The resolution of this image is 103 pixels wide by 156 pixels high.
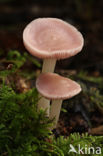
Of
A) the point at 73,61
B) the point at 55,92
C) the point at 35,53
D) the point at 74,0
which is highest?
the point at 35,53

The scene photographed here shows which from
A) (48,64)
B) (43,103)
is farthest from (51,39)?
(43,103)

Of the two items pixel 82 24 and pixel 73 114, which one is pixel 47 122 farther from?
pixel 82 24

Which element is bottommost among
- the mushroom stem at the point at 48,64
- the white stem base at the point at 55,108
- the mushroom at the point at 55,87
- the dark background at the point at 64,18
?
the dark background at the point at 64,18

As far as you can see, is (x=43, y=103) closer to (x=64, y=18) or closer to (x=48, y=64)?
(x=48, y=64)

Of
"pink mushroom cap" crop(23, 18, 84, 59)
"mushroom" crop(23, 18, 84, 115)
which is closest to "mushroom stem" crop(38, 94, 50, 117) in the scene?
"mushroom" crop(23, 18, 84, 115)

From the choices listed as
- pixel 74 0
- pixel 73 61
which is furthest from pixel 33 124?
pixel 74 0

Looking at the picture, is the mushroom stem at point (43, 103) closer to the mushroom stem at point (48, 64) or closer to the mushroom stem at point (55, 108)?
the mushroom stem at point (55, 108)

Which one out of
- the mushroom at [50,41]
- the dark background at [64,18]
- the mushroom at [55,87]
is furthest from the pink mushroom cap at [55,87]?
the dark background at [64,18]
